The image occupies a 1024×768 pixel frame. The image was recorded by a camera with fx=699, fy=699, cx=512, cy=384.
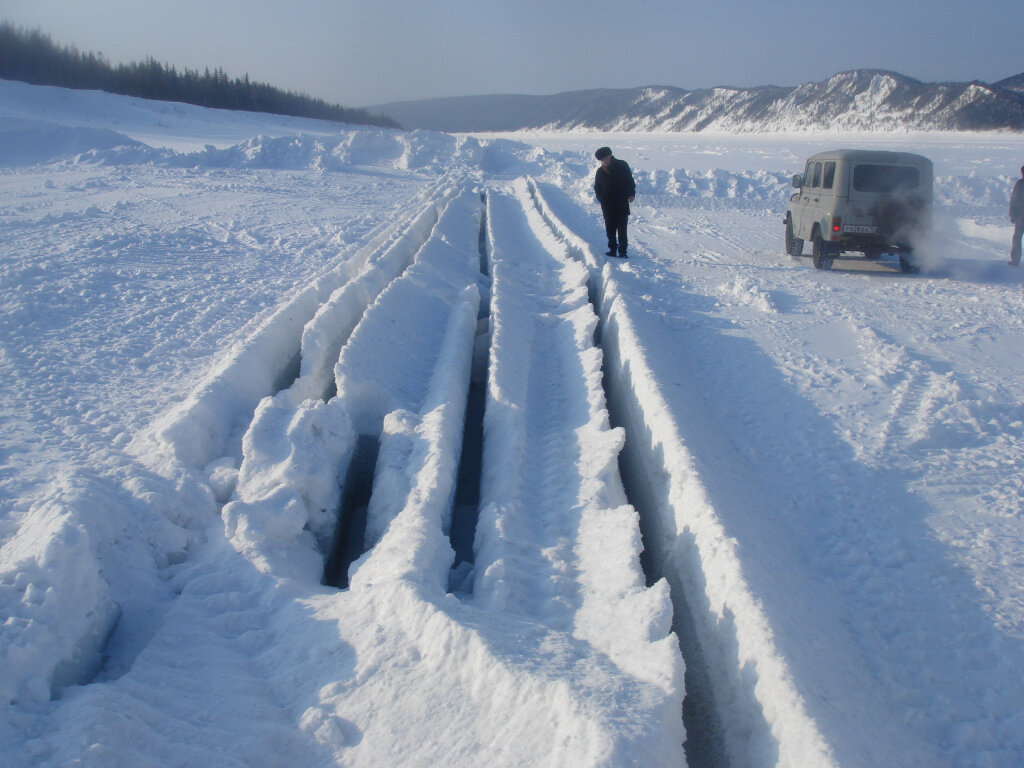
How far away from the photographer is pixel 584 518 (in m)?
3.64

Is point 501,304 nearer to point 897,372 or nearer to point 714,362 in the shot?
point 714,362

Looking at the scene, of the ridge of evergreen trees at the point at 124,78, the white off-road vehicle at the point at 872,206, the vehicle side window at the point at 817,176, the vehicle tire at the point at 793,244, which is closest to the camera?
the white off-road vehicle at the point at 872,206

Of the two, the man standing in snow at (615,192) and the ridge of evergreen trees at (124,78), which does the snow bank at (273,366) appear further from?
the ridge of evergreen trees at (124,78)

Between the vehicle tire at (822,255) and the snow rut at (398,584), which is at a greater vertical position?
the vehicle tire at (822,255)

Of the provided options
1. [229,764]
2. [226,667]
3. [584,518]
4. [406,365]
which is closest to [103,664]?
[226,667]

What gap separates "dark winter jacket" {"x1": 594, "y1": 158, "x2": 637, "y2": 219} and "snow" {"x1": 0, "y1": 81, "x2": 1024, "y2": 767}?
211 cm

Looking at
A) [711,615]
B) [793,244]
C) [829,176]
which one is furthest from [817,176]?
[711,615]

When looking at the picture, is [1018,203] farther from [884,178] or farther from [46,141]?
[46,141]

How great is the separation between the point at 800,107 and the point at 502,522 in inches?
3777

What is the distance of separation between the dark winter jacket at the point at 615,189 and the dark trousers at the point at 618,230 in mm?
32

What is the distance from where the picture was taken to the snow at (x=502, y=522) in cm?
235

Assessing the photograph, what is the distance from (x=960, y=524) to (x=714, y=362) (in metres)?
2.64

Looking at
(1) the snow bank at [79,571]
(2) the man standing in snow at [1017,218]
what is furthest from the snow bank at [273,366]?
(2) the man standing in snow at [1017,218]

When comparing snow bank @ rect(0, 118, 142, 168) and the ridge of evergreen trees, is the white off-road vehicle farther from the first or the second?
the ridge of evergreen trees
